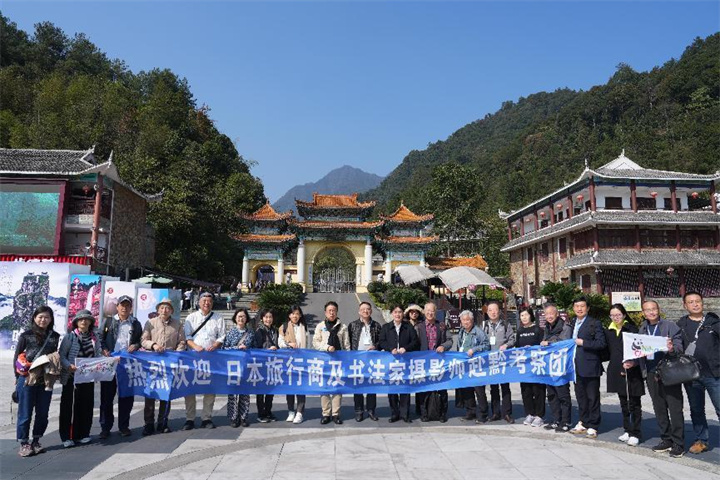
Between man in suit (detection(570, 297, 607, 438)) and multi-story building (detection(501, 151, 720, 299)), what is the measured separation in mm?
21924

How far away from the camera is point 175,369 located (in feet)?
20.7

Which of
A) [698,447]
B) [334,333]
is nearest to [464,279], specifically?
[334,333]

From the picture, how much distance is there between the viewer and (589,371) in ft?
19.6

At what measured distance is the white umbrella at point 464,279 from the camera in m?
17.6

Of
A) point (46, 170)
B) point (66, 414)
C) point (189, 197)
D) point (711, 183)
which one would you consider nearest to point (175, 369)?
point (66, 414)

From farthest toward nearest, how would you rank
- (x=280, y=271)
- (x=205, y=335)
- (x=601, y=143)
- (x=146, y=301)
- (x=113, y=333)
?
(x=601, y=143) < (x=280, y=271) < (x=146, y=301) < (x=205, y=335) < (x=113, y=333)

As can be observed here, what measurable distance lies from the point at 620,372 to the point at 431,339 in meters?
2.46

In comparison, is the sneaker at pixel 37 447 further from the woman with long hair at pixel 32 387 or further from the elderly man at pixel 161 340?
the elderly man at pixel 161 340

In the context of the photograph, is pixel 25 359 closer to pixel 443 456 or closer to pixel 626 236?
pixel 443 456

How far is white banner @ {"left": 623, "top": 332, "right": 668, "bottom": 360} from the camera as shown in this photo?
5.42m

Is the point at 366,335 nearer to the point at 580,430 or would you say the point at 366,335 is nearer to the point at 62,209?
the point at 580,430

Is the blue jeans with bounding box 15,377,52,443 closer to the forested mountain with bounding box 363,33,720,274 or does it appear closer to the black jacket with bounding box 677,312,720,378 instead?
the black jacket with bounding box 677,312,720,378

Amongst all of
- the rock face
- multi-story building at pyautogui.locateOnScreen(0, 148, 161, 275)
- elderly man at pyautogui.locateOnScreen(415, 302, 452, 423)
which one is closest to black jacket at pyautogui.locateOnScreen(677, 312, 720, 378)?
elderly man at pyautogui.locateOnScreen(415, 302, 452, 423)

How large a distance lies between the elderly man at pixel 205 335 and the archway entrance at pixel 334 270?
94.4 feet
